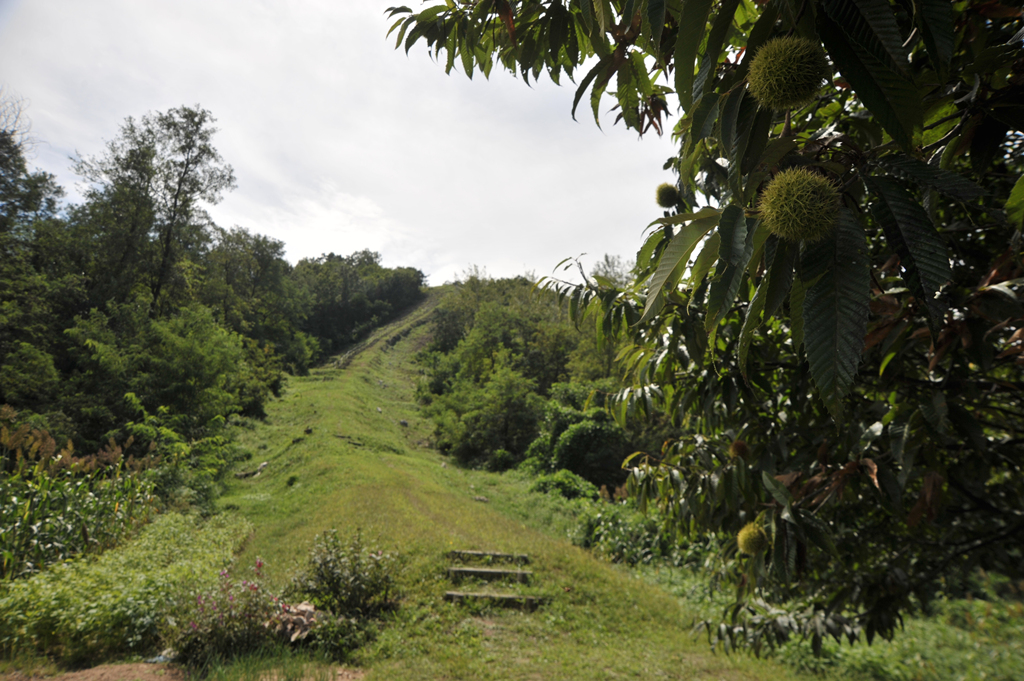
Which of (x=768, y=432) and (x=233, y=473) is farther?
(x=233, y=473)

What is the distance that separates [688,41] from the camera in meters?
0.67

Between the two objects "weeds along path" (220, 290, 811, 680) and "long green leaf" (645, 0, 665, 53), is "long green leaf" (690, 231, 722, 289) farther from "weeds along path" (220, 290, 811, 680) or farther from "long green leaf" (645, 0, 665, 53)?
"weeds along path" (220, 290, 811, 680)

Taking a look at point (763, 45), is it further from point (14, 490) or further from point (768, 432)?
point (14, 490)

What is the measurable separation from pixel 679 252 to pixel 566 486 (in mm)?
11888

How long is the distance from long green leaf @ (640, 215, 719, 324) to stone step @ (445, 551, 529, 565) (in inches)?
267

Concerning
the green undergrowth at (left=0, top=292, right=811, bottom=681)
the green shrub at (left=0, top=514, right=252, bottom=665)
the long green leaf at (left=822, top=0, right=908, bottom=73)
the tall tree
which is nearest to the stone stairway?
the green undergrowth at (left=0, top=292, right=811, bottom=681)

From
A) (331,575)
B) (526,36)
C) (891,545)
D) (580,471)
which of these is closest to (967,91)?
(526,36)

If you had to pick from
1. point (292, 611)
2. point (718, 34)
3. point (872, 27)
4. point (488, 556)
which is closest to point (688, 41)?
point (718, 34)

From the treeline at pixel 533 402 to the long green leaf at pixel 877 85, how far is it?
593cm

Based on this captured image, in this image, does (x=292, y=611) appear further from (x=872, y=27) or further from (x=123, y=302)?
(x=123, y=302)

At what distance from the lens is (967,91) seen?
77 cm

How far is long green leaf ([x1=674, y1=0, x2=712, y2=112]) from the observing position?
640mm

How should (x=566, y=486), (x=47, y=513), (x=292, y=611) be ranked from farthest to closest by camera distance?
(x=566, y=486) < (x=47, y=513) < (x=292, y=611)

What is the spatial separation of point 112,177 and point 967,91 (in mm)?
20992
